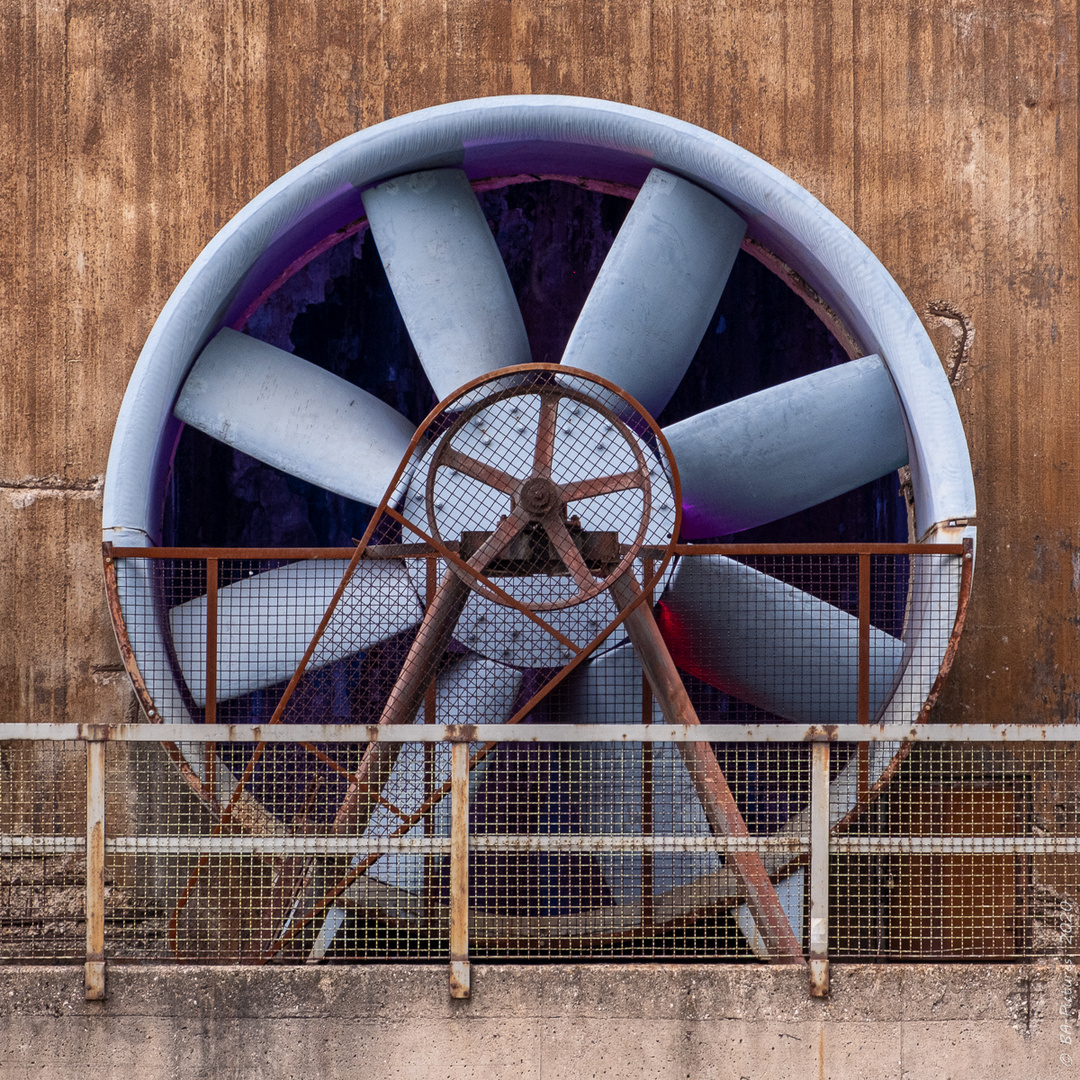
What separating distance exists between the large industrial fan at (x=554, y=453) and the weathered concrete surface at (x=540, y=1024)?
1.07 metres

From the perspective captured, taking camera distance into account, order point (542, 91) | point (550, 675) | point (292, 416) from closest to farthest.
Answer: point (292, 416)
point (550, 675)
point (542, 91)

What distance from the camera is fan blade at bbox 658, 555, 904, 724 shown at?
5348 millimetres

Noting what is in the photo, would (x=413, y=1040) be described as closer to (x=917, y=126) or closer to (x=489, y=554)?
(x=489, y=554)

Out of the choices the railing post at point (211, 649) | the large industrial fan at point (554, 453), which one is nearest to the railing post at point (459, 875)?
the large industrial fan at point (554, 453)

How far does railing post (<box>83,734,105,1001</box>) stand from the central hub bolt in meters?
1.74

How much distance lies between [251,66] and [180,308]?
1660 mm

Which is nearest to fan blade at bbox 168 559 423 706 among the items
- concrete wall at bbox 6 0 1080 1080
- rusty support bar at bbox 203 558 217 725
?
rusty support bar at bbox 203 558 217 725

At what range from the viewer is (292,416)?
18.0 ft

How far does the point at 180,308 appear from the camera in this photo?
212 inches

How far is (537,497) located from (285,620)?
1430mm

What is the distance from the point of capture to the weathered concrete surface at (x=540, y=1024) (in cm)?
387

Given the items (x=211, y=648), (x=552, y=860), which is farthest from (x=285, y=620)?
(x=552, y=860)

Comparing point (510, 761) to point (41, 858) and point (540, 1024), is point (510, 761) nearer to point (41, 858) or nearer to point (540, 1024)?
point (540, 1024)

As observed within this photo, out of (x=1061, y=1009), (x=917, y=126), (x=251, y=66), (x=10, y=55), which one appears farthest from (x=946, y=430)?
(x=10, y=55)
